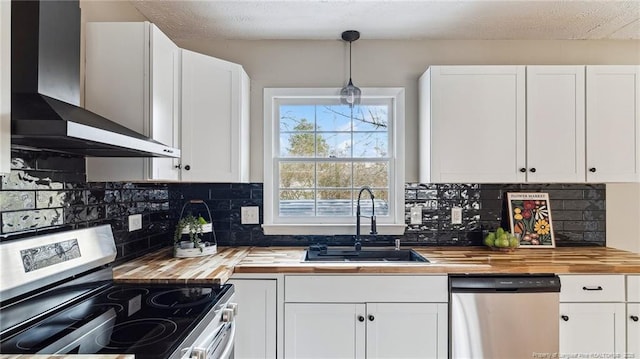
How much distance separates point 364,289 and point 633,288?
4.87ft

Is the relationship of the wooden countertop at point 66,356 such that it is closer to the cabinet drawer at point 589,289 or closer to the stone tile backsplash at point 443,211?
the stone tile backsplash at point 443,211

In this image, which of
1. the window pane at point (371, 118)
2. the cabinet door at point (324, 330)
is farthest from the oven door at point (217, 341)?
the window pane at point (371, 118)

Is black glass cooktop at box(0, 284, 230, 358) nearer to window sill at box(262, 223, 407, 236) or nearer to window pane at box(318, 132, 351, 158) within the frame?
window sill at box(262, 223, 407, 236)

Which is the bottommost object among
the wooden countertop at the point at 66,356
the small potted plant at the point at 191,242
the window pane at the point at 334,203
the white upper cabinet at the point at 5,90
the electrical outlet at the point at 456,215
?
the wooden countertop at the point at 66,356

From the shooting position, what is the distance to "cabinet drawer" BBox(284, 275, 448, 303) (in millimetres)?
2023

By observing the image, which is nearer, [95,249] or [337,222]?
[95,249]

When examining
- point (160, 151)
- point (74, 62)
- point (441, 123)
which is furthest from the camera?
point (441, 123)

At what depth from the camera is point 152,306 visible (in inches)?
57.3

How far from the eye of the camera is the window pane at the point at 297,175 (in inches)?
106

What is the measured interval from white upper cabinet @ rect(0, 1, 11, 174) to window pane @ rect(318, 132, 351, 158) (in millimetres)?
1883

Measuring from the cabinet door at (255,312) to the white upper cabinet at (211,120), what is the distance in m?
0.68

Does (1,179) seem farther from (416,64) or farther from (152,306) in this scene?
(416,64)

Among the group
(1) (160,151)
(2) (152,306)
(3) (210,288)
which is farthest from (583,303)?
(1) (160,151)

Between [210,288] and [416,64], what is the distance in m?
2.04
